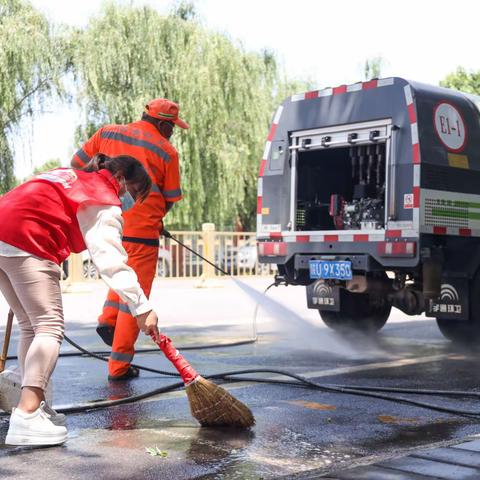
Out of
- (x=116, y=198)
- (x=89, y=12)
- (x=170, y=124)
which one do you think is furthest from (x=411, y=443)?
(x=89, y=12)

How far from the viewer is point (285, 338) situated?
9742 mm

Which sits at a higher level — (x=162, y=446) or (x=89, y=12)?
(x=89, y=12)

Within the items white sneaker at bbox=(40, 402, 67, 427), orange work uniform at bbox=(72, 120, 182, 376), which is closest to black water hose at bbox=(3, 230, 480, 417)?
orange work uniform at bbox=(72, 120, 182, 376)

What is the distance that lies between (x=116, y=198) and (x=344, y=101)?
16.2 ft


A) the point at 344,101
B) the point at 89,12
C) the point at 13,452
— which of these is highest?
the point at 89,12

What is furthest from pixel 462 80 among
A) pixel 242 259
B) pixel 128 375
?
pixel 128 375

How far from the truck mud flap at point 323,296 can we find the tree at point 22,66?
49.7ft

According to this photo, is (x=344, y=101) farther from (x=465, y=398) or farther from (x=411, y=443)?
(x=411, y=443)

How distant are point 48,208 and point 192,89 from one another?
20.9m

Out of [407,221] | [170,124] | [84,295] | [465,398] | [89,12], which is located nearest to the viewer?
[465,398]

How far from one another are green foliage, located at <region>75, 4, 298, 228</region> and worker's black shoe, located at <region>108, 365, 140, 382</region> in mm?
17868

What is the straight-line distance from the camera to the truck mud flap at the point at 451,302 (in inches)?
330

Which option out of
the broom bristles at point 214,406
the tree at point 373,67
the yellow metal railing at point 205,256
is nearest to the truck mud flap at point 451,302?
the broom bristles at point 214,406

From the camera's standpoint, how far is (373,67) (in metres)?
34.1
